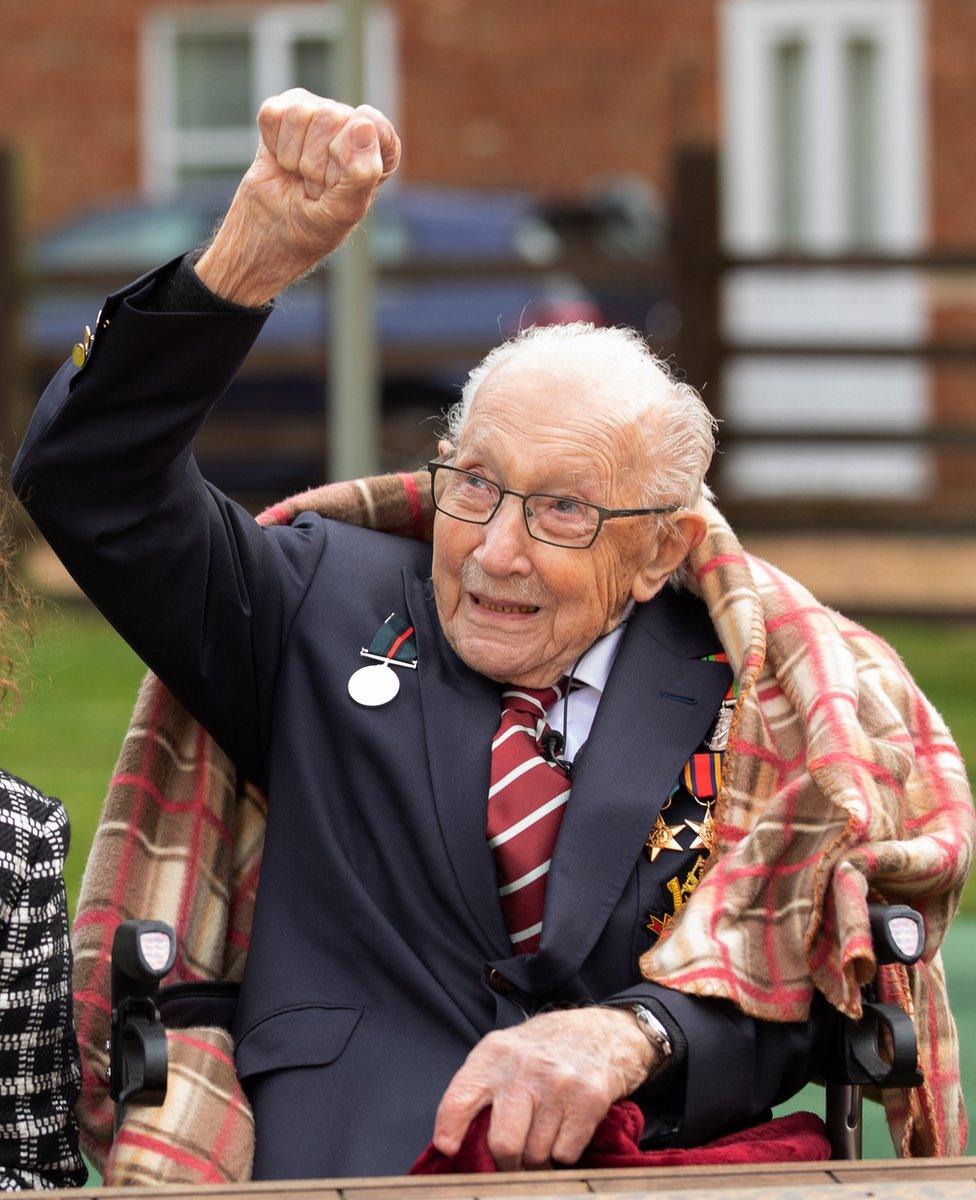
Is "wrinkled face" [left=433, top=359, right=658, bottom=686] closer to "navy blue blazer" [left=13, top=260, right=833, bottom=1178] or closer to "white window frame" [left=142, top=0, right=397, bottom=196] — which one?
"navy blue blazer" [left=13, top=260, right=833, bottom=1178]

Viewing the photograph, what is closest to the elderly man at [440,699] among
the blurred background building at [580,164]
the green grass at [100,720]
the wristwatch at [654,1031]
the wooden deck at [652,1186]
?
the wristwatch at [654,1031]

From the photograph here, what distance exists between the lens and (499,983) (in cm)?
304

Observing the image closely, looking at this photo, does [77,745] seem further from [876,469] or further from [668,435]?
[876,469]

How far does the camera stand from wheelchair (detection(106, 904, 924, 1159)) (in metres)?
2.77

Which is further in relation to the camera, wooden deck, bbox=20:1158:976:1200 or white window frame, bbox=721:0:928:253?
white window frame, bbox=721:0:928:253

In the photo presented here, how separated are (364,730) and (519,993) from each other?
428 millimetres

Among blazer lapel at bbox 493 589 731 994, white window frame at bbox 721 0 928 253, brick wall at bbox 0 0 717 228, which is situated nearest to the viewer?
blazer lapel at bbox 493 589 731 994

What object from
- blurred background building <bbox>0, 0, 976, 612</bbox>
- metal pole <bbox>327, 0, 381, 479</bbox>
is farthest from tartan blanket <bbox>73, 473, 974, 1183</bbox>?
blurred background building <bbox>0, 0, 976, 612</bbox>

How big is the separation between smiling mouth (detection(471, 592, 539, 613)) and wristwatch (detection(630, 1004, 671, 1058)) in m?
0.62

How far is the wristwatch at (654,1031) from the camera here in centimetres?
291

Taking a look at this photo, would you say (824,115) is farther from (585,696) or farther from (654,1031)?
(654,1031)

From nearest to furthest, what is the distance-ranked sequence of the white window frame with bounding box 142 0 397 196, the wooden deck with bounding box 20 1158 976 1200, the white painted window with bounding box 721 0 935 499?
the wooden deck with bounding box 20 1158 976 1200 < the white painted window with bounding box 721 0 935 499 < the white window frame with bounding box 142 0 397 196

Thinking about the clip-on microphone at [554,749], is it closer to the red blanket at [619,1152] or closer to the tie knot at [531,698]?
the tie knot at [531,698]

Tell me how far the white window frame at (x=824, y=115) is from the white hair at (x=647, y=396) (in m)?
11.4
